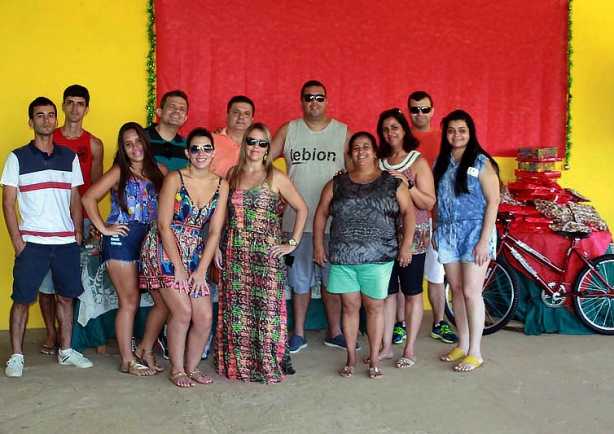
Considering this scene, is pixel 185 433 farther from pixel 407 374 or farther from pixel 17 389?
pixel 407 374

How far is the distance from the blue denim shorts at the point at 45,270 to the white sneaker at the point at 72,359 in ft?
1.23

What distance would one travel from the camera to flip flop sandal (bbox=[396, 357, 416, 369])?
4035 millimetres

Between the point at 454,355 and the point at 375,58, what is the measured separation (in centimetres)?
273

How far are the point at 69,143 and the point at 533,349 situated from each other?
3538 mm

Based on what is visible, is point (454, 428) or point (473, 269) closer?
point (454, 428)

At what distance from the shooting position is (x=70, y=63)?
4910 millimetres

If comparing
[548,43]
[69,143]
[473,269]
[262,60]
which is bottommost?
[473,269]

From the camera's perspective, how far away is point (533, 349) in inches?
177

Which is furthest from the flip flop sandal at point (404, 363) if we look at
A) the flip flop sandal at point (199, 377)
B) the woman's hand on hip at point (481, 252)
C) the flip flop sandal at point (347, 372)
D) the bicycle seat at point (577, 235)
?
the bicycle seat at point (577, 235)

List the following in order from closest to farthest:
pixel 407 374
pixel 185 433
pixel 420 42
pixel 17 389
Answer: pixel 185 433 < pixel 17 389 < pixel 407 374 < pixel 420 42

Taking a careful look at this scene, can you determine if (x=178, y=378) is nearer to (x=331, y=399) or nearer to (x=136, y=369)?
(x=136, y=369)

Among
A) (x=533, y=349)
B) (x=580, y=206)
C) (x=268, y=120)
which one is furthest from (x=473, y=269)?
(x=268, y=120)

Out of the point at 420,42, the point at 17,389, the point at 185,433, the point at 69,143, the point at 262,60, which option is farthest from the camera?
the point at 420,42

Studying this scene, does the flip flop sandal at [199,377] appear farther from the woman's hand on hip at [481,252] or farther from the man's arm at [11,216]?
the woman's hand on hip at [481,252]
